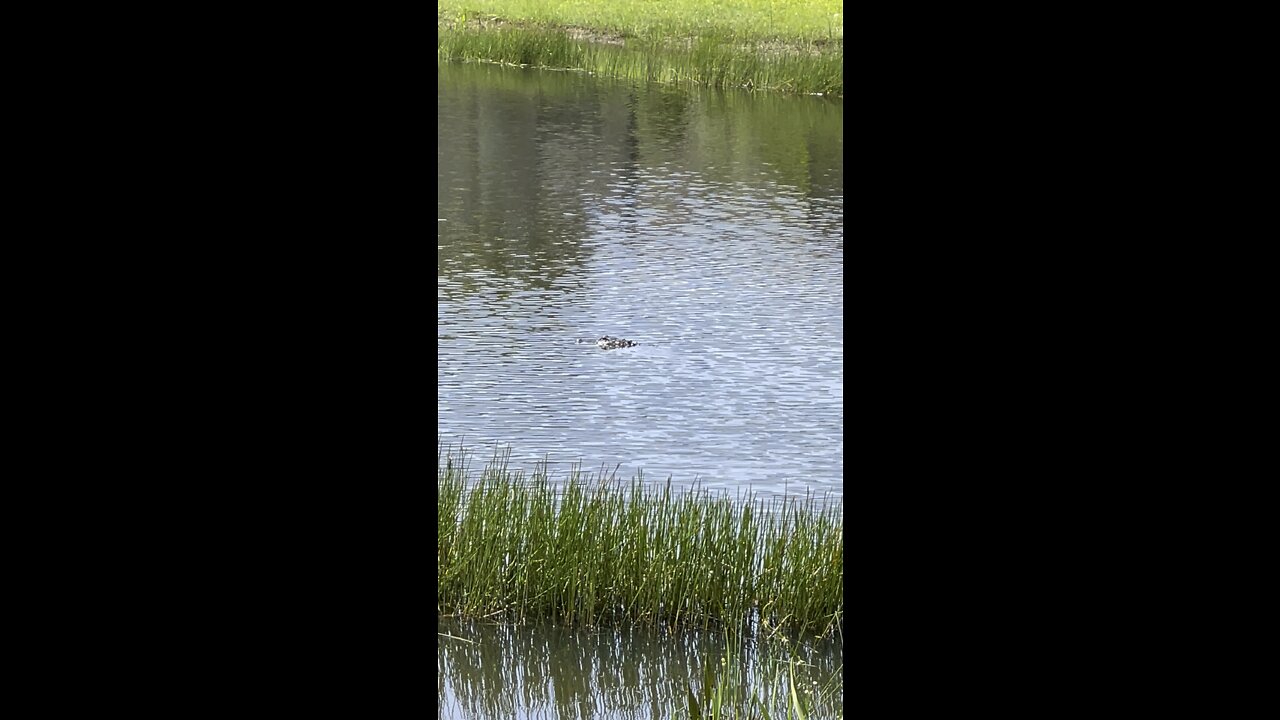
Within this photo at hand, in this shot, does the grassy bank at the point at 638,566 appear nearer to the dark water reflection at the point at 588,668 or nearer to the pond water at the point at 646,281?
the dark water reflection at the point at 588,668

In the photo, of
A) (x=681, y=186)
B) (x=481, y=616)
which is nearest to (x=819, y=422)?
(x=481, y=616)

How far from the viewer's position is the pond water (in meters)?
7.69

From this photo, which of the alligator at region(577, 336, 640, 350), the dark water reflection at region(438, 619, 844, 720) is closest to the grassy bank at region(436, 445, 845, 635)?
the dark water reflection at region(438, 619, 844, 720)

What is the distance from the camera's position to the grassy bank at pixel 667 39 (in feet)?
60.6

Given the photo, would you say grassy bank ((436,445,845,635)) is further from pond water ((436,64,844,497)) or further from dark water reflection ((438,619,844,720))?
pond water ((436,64,844,497))

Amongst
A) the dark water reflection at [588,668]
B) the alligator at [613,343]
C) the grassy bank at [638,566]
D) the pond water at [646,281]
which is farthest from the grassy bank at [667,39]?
the dark water reflection at [588,668]

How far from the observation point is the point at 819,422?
316 inches

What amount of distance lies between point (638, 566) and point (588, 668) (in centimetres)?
34

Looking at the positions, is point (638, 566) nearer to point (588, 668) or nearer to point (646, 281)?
point (588, 668)

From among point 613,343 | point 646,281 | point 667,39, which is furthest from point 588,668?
point 667,39

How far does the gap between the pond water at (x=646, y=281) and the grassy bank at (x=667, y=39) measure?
509mm
